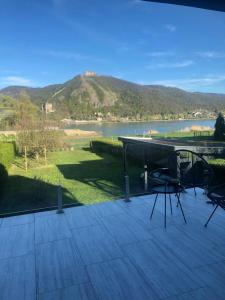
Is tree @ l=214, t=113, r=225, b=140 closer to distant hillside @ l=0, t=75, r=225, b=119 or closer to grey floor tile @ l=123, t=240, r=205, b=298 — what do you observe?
distant hillside @ l=0, t=75, r=225, b=119

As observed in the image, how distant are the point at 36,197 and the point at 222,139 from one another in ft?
46.8

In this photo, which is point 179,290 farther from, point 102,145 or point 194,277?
point 102,145

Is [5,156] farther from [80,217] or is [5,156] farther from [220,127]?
[220,127]

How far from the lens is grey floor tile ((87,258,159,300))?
64.1 inches

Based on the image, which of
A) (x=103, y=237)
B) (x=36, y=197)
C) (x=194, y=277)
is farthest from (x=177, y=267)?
(x=36, y=197)

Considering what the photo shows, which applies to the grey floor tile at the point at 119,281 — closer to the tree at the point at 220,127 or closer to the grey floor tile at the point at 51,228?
the grey floor tile at the point at 51,228

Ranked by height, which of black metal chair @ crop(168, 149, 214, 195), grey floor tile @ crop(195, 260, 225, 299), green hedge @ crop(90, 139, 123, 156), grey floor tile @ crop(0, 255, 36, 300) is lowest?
green hedge @ crop(90, 139, 123, 156)

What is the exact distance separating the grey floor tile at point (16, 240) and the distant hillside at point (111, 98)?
78.4 feet

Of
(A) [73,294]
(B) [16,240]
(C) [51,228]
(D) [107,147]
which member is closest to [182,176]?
(C) [51,228]

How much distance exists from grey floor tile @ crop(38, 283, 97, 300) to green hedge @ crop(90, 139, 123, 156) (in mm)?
10791

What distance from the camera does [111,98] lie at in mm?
47719

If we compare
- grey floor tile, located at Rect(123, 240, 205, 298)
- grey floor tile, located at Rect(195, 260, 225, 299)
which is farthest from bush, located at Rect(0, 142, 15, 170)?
grey floor tile, located at Rect(195, 260, 225, 299)

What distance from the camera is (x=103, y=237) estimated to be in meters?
2.41

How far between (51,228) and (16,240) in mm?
349
